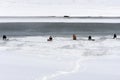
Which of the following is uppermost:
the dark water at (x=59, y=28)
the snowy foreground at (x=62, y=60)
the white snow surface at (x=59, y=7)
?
the white snow surface at (x=59, y=7)

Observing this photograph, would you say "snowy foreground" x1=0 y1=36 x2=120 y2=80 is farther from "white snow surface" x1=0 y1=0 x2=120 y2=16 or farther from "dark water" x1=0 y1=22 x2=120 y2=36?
"white snow surface" x1=0 y1=0 x2=120 y2=16

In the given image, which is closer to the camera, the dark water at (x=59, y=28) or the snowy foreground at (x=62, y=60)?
the snowy foreground at (x=62, y=60)

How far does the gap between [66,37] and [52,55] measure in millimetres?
3497

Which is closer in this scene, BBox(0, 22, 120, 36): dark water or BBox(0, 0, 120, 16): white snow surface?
BBox(0, 22, 120, 36): dark water

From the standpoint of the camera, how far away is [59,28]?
13391 mm

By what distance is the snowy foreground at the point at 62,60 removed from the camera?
530 centimetres

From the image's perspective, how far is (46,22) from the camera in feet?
48.3

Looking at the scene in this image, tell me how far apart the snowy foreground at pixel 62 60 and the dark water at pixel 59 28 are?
8.26ft

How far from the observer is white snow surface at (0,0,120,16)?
1809cm

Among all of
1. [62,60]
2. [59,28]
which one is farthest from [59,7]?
[62,60]

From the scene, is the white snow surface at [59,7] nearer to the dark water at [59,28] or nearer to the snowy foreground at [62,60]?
the dark water at [59,28]

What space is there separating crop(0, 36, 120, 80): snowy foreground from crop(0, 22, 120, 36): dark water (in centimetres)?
252

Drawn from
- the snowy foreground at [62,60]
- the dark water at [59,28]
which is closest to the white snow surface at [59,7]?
the dark water at [59,28]

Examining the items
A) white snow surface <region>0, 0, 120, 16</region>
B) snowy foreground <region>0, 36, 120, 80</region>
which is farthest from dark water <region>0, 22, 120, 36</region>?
white snow surface <region>0, 0, 120, 16</region>
